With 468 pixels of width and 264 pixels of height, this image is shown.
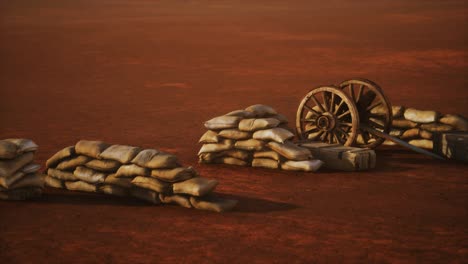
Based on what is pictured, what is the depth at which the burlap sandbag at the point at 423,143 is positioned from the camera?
403 inches

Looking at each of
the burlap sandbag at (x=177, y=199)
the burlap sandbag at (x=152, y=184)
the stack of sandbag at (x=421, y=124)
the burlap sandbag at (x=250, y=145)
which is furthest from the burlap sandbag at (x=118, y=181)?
the stack of sandbag at (x=421, y=124)

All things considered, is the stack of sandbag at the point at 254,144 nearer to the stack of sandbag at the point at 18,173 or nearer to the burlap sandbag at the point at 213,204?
the burlap sandbag at the point at 213,204

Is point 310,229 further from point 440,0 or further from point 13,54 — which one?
point 440,0

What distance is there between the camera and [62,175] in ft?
28.0

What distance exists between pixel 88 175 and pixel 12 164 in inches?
32.1

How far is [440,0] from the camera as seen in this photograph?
151ft

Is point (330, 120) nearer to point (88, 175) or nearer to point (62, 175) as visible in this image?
point (88, 175)

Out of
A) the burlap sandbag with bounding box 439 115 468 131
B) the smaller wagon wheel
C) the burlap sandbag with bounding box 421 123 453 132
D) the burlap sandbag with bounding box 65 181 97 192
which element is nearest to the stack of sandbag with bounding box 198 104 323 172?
the smaller wagon wheel

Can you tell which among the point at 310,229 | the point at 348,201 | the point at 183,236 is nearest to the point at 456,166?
the point at 348,201

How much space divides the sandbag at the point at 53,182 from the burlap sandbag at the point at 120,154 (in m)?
0.69

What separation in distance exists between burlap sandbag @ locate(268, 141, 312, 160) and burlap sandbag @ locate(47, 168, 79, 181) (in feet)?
7.89

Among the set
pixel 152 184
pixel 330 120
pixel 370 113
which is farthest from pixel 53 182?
pixel 370 113

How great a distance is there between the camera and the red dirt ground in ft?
21.6

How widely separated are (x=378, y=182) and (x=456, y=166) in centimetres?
137
